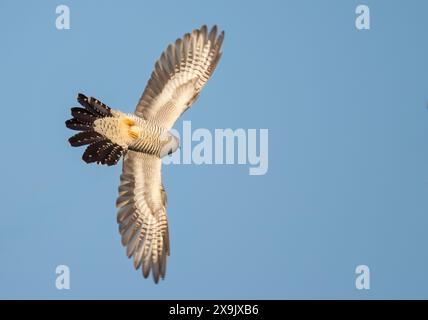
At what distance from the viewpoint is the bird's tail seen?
14.2 m

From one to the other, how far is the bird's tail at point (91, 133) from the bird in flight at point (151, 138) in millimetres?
14

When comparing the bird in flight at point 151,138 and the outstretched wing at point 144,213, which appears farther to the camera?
the outstretched wing at point 144,213

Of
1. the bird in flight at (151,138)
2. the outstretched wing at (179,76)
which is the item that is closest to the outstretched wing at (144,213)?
the bird in flight at (151,138)

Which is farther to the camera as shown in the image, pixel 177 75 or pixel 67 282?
pixel 67 282

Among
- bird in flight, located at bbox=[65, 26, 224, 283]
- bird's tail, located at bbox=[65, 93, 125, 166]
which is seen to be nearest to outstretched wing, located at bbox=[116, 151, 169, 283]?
bird in flight, located at bbox=[65, 26, 224, 283]

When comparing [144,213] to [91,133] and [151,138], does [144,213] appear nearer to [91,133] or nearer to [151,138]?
[151,138]

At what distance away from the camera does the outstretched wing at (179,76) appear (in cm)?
1488

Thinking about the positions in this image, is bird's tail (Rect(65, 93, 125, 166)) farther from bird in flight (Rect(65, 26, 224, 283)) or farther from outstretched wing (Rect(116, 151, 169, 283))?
outstretched wing (Rect(116, 151, 169, 283))

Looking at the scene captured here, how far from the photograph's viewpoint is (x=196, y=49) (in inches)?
600

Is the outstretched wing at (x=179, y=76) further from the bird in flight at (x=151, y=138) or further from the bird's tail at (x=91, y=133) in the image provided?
the bird's tail at (x=91, y=133)

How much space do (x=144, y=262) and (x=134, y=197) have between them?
3.22 ft

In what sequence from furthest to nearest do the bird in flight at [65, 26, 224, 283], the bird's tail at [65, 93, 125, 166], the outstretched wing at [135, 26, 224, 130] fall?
the outstretched wing at [135, 26, 224, 130]
the bird in flight at [65, 26, 224, 283]
the bird's tail at [65, 93, 125, 166]
